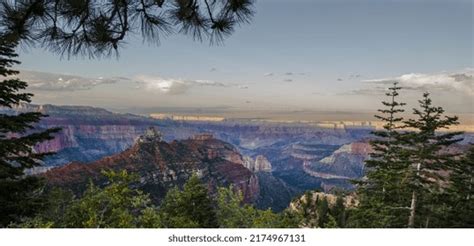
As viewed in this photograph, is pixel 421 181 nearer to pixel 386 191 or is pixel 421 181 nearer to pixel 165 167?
pixel 386 191

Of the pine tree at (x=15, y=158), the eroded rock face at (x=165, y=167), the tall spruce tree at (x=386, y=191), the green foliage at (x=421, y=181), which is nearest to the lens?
the pine tree at (x=15, y=158)

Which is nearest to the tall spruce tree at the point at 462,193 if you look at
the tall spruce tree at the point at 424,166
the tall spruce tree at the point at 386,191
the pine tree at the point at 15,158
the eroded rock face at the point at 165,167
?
the tall spruce tree at the point at 424,166

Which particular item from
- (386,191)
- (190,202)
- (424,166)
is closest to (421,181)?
(424,166)

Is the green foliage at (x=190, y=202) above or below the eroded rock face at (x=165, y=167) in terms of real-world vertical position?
above

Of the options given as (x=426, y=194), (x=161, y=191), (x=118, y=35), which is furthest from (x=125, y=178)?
(x=161, y=191)

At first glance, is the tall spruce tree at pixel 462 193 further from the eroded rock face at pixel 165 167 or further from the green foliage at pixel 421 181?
the eroded rock face at pixel 165 167

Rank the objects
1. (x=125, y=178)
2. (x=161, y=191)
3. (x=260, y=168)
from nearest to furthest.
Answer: (x=125, y=178), (x=161, y=191), (x=260, y=168)

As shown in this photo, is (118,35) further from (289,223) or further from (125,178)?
(289,223)

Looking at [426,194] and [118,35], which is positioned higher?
[118,35]
